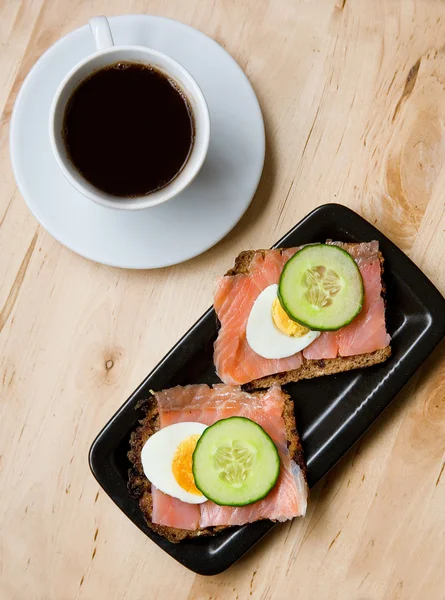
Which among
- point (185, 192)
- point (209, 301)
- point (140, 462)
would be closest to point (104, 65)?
point (185, 192)

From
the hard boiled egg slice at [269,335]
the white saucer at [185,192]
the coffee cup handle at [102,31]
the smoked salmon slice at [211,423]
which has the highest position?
the coffee cup handle at [102,31]

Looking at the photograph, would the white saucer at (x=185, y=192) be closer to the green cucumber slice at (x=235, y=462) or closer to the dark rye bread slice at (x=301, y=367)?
the dark rye bread slice at (x=301, y=367)

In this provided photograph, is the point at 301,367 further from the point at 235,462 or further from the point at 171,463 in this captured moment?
the point at 171,463

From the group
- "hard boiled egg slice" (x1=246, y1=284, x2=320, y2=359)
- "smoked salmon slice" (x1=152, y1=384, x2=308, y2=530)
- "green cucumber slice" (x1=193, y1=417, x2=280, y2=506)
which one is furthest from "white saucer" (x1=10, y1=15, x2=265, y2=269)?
"green cucumber slice" (x1=193, y1=417, x2=280, y2=506)

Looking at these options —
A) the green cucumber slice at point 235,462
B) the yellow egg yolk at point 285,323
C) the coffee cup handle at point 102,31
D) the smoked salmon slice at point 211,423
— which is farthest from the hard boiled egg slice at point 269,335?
the coffee cup handle at point 102,31

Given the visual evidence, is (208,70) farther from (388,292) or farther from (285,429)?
(285,429)

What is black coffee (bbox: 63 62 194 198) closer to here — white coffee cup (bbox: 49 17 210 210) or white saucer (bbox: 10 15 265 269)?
white coffee cup (bbox: 49 17 210 210)
